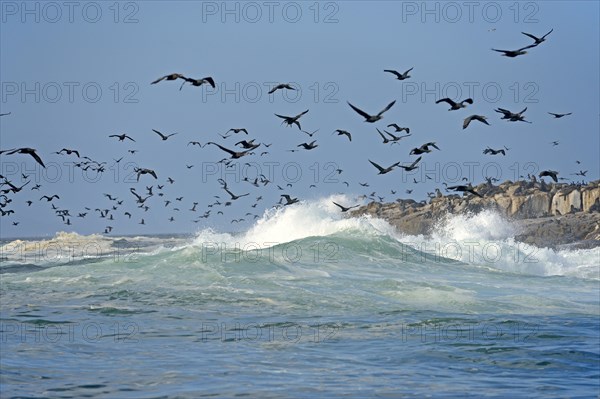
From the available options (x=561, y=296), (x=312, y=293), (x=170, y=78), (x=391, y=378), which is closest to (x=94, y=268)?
(x=312, y=293)

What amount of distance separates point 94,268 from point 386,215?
53.9m

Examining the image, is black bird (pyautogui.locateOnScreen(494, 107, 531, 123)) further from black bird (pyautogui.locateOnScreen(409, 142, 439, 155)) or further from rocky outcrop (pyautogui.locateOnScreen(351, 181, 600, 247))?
rocky outcrop (pyautogui.locateOnScreen(351, 181, 600, 247))

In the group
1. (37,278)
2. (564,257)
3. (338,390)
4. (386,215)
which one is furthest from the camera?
(386,215)

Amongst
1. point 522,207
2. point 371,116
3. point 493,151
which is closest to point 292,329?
point 371,116

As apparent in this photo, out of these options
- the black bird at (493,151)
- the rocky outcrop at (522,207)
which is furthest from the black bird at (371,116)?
the rocky outcrop at (522,207)

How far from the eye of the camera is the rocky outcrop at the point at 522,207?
224 ft

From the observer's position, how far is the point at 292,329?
18875mm

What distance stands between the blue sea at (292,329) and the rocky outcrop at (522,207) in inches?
1296

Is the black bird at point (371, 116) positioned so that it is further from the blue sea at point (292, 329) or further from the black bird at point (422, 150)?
the blue sea at point (292, 329)

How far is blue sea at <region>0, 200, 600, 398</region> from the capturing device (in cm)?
1378

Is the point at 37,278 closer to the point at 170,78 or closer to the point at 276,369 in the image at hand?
the point at 170,78

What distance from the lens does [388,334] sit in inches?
722

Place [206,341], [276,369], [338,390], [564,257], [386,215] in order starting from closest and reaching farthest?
1. [338,390]
2. [276,369]
3. [206,341]
4. [564,257]
5. [386,215]

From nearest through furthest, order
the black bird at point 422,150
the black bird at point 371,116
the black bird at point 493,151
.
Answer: the black bird at point 371,116 < the black bird at point 422,150 < the black bird at point 493,151
